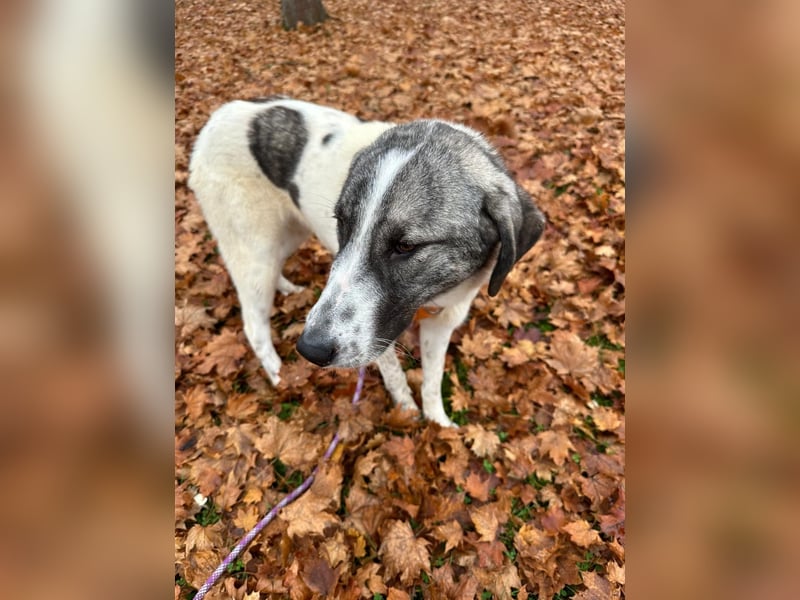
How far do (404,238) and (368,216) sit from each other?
228 millimetres

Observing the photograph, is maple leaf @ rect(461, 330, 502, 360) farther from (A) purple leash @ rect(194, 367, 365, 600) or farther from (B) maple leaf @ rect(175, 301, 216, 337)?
(B) maple leaf @ rect(175, 301, 216, 337)

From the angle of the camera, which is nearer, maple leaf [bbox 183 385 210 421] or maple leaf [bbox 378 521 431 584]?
maple leaf [bbox 378 521 431 584]

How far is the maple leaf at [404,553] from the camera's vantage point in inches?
109

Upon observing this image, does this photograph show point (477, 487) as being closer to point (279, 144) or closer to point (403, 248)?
point (403, 248)

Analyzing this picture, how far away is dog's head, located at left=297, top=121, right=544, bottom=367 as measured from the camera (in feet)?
7.69

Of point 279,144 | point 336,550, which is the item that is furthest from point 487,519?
point 279,144

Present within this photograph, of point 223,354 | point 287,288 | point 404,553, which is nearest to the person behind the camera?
point 404,553

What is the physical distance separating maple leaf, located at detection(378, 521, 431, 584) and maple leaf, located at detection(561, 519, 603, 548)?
91 centimetres

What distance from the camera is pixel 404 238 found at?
240 centimetres
